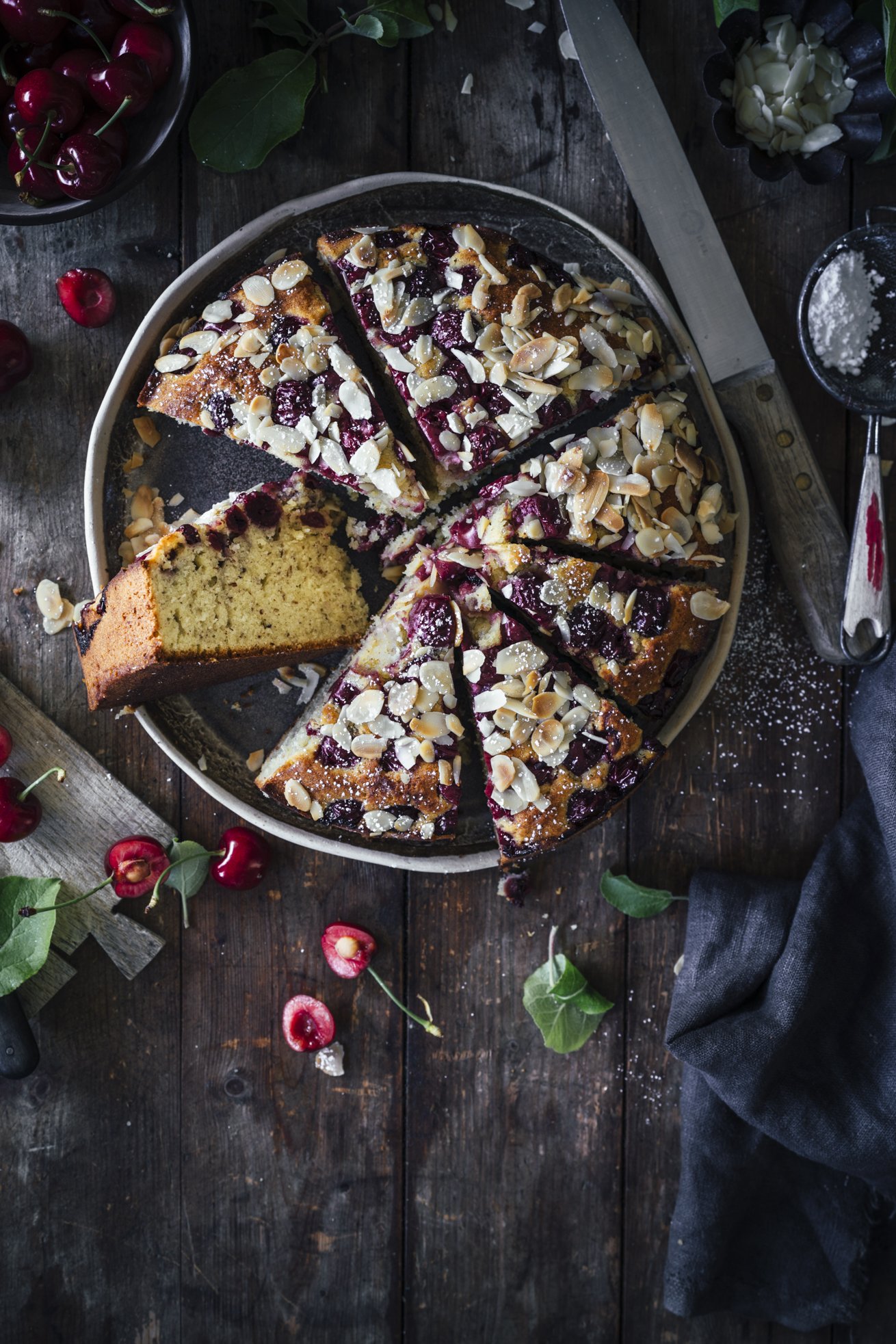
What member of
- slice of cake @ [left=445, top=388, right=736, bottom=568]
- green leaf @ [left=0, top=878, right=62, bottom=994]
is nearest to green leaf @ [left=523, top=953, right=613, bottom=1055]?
slice of cake @ [left=445, top=388, right=736, bottom=568]

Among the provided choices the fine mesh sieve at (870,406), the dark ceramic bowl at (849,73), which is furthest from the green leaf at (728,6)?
the fine mesh sieve at (870,406)

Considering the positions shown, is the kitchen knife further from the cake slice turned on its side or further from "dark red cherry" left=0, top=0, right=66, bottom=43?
"dark red cherry" left=0, top=0, right=66, bottom=43

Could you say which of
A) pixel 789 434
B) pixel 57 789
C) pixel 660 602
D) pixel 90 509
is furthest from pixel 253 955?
pixel 789 434

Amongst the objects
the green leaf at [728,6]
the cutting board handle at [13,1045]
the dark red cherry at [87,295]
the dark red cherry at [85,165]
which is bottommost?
the cutting board handle at [13,1045]

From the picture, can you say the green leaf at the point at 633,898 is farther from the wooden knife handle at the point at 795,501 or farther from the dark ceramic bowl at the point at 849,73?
the dark ceramic bowl at the point at 849,73

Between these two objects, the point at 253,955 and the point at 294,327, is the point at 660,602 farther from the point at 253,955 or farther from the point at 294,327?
the point at 253,955

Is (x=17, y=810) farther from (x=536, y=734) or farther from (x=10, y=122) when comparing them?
(x=10, y=122)
